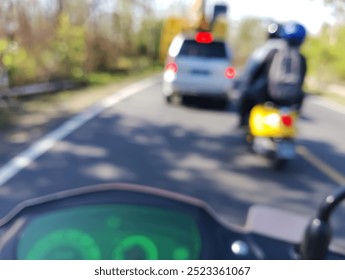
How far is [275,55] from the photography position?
661 centimetres

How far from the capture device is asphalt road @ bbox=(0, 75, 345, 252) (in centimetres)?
526

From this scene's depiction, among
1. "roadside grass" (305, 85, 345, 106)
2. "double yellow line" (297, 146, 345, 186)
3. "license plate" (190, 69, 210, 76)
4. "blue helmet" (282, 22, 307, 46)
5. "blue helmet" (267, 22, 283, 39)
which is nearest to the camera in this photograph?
"blue helmet" (282, 22, 307, 46)

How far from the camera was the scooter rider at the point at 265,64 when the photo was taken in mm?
6383

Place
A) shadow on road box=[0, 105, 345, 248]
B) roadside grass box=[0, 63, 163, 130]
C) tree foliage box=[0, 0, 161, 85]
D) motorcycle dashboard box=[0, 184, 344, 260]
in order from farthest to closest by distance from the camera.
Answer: tree foliage box=[0, 0, 161, 85], roadside grass box=[0, 63, 163, 130], shadow on road box=[0, 105, 345, 248], motorcycle dashboard box=[0, 184, 344, 260]

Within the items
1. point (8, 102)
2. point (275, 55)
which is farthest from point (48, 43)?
point (275, 55)

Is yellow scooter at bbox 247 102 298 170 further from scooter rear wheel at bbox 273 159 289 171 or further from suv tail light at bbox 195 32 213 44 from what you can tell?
suv tail light at bbox 195 32 213 44

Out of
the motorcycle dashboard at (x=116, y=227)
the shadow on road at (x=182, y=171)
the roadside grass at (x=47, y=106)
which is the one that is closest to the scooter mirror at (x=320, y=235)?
the motorcycle dashboard at (x=116, y=227)

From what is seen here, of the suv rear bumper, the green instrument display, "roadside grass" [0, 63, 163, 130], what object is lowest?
"roadside grass" [0, 63, 163, 130]

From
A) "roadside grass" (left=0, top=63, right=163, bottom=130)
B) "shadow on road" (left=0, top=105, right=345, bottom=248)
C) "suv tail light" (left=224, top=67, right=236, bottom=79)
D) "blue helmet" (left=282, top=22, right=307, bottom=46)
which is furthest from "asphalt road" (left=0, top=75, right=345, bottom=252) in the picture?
"suv tail light" (left=224, top=67, right=236, bottom=79)

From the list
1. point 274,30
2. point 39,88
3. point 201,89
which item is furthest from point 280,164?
point 39,88

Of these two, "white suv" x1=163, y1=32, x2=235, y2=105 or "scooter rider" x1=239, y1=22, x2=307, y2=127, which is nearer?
"scooter rider" x1=239, y1=22, x2=307, y2=127

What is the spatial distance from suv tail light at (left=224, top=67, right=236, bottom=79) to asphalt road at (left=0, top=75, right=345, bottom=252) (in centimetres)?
270

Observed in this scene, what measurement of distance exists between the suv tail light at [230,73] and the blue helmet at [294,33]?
642 cm

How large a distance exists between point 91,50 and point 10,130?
52.3 feet
